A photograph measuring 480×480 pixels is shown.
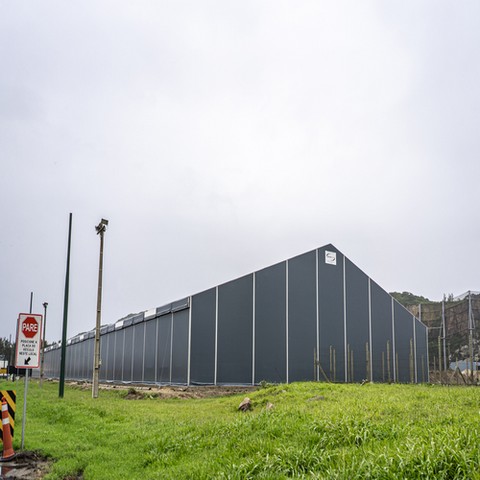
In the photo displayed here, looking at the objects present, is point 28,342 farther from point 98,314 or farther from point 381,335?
point 381,335

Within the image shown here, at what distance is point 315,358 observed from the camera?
31281 mm

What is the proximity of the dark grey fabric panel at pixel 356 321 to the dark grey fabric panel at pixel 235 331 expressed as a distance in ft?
23.5

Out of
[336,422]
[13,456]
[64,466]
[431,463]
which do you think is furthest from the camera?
[13,456]

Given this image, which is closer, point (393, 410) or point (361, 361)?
point (393, 410)

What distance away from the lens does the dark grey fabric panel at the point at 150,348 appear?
33031 millimetres

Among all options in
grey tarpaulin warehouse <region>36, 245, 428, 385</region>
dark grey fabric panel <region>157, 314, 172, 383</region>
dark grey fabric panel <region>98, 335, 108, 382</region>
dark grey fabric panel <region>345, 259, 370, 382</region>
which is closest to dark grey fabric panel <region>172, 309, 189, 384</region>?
grey tarpaulin warehouse <region>36, 245, 428, 385</region>

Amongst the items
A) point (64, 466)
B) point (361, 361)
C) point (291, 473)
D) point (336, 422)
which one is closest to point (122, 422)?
point (64, 466)

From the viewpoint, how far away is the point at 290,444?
835 cm

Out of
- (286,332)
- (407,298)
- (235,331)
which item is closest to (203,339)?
(235,331)

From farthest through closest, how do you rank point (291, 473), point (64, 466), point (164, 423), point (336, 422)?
point (164, 423) → point (64, 466) → point (336, 422) → point (291, 473)

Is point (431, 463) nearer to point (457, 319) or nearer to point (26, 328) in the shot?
point (26, 328)

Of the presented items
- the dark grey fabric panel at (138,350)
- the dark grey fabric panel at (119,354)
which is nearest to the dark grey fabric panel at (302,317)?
the dark grey fabric panel at (138,350)

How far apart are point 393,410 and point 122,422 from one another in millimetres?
7441

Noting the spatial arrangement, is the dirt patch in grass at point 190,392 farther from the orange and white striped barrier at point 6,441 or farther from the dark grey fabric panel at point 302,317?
the orange and white striped barrier at point 6,441
